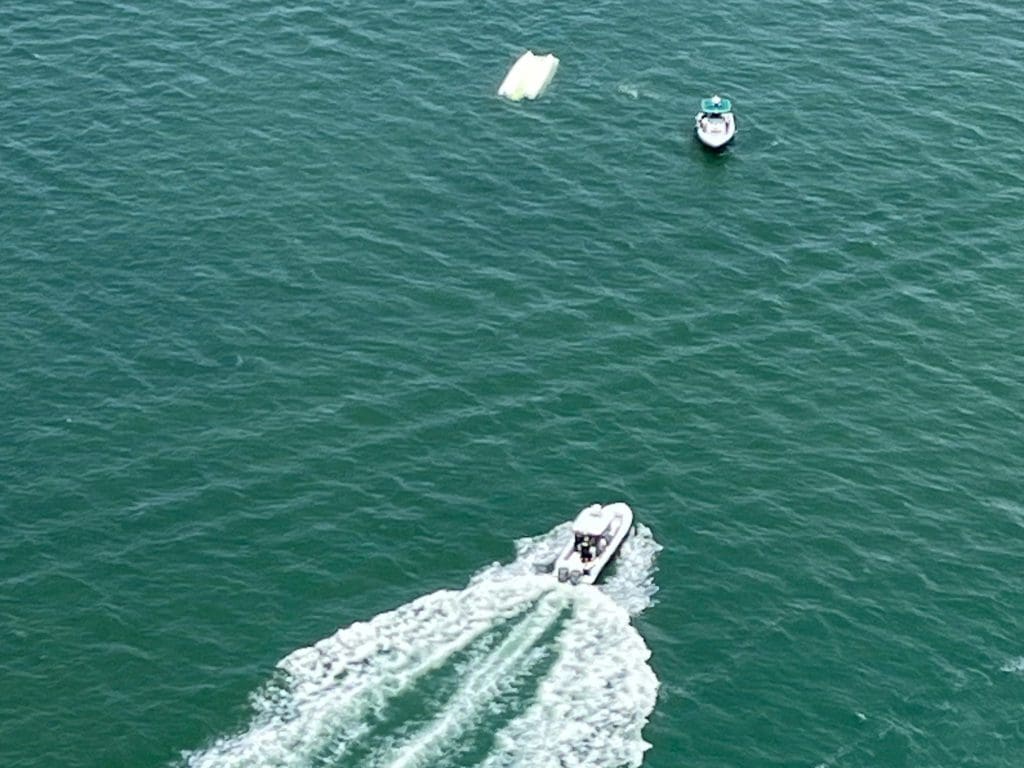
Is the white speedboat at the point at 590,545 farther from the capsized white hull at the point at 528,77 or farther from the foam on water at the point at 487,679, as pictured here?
the capsized white hull at the point at 528,77

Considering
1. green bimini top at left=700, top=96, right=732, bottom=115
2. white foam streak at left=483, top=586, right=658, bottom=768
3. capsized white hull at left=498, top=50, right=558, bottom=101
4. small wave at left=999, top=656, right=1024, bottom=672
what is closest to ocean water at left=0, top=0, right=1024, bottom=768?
small wave at left=999, top=656, right=1024, bottom=672

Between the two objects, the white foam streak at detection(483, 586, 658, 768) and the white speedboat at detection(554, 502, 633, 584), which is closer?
the white foam streak at detection(483, 586, 658, 768)

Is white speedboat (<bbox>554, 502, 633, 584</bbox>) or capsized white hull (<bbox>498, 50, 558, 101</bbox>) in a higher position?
capsized white hull (<bbox>498, 50, 558, 101</bbox>)

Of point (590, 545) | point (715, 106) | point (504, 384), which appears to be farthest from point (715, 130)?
point (590, 545)

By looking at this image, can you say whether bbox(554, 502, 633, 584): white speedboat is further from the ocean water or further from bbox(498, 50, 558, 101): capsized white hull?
bbox(498, 50, 558, 101): capsized white hull

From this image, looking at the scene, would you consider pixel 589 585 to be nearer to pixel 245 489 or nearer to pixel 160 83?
pixel 245 489

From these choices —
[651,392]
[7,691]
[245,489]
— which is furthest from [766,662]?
[7,691]

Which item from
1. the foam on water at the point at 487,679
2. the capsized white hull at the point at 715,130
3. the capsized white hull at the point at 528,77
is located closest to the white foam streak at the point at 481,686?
the foam on water at the point at 487,679
